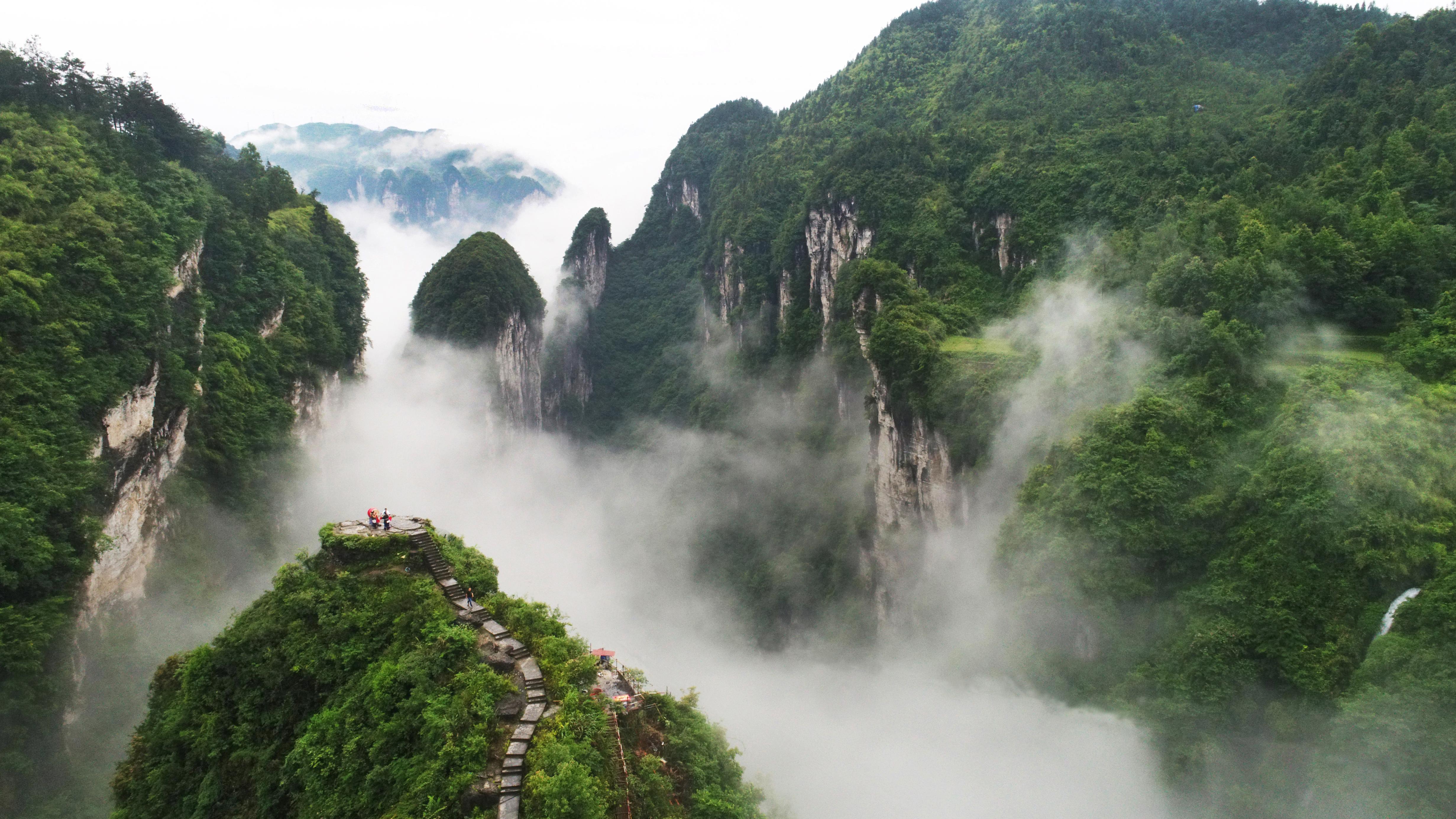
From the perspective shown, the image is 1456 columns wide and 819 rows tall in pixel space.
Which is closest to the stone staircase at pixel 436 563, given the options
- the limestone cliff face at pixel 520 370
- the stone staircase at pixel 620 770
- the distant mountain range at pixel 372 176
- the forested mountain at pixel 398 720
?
the forested mountain at pixel 398 720

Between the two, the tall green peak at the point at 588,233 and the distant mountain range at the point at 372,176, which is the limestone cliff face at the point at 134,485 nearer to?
the tall green peak at the point at 588,233

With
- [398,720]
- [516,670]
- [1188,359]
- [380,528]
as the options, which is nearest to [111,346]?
[380,528]

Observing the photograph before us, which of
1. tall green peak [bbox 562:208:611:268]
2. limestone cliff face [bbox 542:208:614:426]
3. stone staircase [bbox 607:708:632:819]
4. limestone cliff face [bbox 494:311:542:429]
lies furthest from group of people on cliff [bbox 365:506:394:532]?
tall green peak [bbox 562:208:611:268]

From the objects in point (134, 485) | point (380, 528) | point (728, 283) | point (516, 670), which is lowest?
point (516, 670)

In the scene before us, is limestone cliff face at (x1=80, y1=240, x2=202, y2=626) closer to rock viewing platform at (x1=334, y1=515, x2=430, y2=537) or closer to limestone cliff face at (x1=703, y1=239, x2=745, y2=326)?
rock viewing platform at (x1=334, y1=515, x2=430, y2=537)

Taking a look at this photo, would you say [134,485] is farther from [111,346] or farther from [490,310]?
[490,310]

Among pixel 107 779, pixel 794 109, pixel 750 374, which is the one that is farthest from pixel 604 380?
pixel 107 779

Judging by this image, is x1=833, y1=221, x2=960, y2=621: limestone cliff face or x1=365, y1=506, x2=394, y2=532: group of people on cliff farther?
x1=833, y1=221, x2=960, y2=621: limestone cliff face
